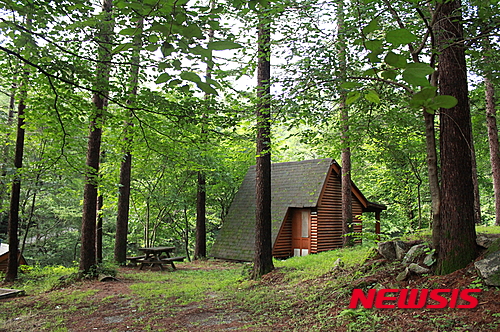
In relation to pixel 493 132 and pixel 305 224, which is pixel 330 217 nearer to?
pixel 305 224

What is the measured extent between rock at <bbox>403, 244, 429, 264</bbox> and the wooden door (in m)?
9.81

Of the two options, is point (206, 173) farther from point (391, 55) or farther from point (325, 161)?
point (391, 55)

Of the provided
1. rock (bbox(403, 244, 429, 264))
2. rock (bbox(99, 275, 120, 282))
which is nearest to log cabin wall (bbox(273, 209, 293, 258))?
rock (bbox(99, 275, 120, 282))

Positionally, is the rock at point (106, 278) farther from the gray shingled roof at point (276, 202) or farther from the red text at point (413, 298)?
the red text at point (413, 298)

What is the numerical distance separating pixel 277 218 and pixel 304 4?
10881 mm

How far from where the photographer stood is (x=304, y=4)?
583 cm

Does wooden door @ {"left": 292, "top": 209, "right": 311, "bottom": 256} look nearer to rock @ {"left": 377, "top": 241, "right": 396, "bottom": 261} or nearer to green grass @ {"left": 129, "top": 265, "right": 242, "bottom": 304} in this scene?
green grass @ {"left": 129, "top": 265, "right": 242, "bottom": 304}

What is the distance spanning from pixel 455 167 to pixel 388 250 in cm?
213

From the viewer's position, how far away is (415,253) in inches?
223

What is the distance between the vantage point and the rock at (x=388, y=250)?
629cm

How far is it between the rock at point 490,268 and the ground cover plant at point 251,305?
0.31 feet

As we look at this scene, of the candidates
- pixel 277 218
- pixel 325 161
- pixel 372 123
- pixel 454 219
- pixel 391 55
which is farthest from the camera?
pixel 325 161

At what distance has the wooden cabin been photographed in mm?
15250

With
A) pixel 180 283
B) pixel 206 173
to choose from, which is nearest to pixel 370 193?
pixel 206 173
